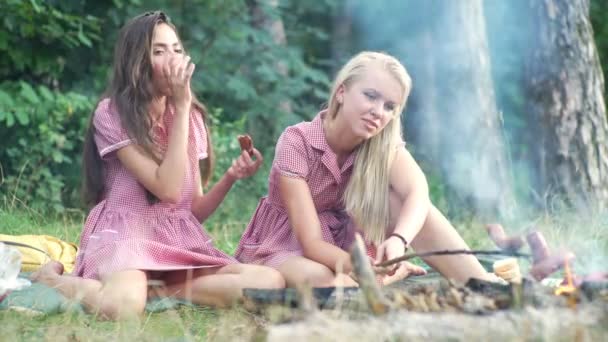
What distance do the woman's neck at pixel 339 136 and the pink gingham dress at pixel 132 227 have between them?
0.62 m

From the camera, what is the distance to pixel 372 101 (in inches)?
146

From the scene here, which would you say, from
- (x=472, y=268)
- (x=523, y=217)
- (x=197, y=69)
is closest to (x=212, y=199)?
(x=472, y=268)

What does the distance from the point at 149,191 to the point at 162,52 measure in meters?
0.57

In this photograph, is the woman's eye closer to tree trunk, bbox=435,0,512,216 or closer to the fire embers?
the fire embers

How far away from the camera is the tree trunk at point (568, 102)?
6.32m

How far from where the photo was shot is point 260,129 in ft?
29.8

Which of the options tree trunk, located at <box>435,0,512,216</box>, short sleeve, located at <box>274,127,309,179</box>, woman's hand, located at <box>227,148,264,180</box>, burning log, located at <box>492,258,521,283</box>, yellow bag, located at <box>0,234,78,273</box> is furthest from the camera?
tree trunk, located at <box>435,0,512,216</box>

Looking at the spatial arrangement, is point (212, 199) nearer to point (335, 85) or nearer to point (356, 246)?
point (335, 85)

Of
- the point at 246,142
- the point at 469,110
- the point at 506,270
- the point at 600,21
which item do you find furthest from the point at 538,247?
the point at 600,21

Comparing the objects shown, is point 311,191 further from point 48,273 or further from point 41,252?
point 41,252

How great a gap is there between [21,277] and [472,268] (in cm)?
187

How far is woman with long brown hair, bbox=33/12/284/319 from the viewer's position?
3795 mm

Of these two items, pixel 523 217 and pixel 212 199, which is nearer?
pixel 212 199

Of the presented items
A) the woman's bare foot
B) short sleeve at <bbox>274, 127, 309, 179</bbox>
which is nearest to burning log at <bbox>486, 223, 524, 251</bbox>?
short sleeve at <bbox>274, 127, 309, 179</bbox>
